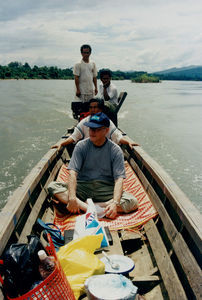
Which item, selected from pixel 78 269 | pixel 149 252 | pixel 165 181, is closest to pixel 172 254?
pixel 149 252

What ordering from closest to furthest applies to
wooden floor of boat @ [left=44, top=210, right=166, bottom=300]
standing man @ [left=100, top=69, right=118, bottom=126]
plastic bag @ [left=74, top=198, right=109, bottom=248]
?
wooden floor of boat @ [left=44, top=210, right=166, bottom=300] → plastic bag @ [left=74, top=198, right=109, bottom=248] → standing man @ [left=100, top=69, right=118, bottom=126]

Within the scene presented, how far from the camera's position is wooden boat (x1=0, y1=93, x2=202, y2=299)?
71.9 inches

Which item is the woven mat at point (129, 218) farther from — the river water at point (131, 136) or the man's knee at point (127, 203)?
the river water at point (131, 136)

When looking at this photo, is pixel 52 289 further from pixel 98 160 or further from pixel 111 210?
pixel 98 160

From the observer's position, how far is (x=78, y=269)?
174 centimetres

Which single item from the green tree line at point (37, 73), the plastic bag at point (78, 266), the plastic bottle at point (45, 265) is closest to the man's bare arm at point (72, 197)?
the plastic bag at point (78, 266)

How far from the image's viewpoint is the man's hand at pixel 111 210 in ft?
8.87

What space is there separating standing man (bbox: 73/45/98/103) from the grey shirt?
3418mm

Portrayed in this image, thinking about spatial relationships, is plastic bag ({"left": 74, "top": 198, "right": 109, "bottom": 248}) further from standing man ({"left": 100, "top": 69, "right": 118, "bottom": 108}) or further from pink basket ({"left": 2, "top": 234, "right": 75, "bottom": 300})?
standing man ({"left": 100, "top": 69, "right": 118, "bottom": 108})

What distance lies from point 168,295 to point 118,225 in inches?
Result: 36.2

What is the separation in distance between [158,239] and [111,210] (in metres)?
0.56

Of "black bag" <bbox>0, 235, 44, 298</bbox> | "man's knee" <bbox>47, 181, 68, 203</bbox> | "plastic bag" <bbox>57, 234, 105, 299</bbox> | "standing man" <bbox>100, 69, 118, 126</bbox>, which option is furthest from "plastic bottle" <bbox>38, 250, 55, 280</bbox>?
"standing man" <bbox>100, 69, 118, 126</bbox>

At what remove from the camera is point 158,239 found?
7.90 ft

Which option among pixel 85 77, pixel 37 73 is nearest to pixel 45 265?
pixel 85 77
